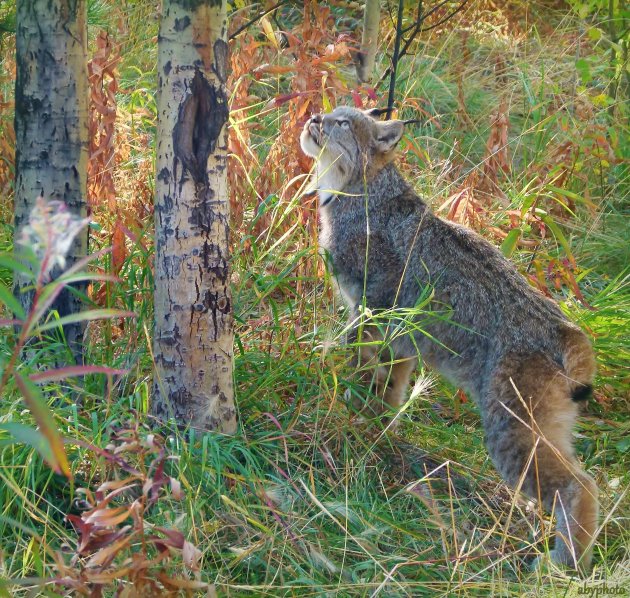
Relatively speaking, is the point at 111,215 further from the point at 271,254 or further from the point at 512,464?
the point at 512,464

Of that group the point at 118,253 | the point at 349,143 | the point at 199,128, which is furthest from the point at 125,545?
the point at 349,143

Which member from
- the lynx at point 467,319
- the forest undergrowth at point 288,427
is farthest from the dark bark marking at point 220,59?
the lynx at point 467,319

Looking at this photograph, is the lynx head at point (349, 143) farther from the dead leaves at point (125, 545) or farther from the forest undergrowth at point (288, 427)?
the dead leaves at point (125, 545)

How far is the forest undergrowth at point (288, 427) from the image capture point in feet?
9.41

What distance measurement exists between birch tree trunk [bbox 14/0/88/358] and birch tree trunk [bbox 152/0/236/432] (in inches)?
22.2

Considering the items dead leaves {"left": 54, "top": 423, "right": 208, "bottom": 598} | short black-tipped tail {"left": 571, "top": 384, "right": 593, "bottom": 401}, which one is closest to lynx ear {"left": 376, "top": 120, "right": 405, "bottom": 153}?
short black-tipped tail {"left": 571, "top": 384, "right": 593, "bottom": 401}

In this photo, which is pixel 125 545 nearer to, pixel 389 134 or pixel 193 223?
pixel 193 223

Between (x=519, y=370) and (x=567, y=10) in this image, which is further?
(x=567, y=10)

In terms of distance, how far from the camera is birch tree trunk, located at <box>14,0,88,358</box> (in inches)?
151

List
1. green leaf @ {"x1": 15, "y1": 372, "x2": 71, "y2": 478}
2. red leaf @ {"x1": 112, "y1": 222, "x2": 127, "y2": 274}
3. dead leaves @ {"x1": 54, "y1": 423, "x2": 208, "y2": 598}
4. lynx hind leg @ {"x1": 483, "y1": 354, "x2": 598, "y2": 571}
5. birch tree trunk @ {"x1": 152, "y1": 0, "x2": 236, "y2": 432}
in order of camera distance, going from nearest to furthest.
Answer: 1. green leaf @ {"x1": 15, "y1": 372, "x2": 71, "y2": 478}
2. dead leaves @ {"x1": 54, "y1": 423, "x2": 208, "y2": 598}
3. birch tree trunk @ {"x1": 152, "y1": 0, "x2": 236, "y2": 432}
4. lynx hind leg @ {"x1": 483, "y1": 354, "x2": 598, "y2": 571}
5. red leaf @ {"x1": 112, "y1": 222, "x2": 127, "y2": 274}

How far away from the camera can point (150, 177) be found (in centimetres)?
534

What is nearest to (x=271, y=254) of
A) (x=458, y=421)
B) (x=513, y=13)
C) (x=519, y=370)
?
(x=458, y=421)

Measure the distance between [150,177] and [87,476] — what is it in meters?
2.36

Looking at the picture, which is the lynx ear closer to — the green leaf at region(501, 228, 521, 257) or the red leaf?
the green leaf at region(501, 228, 521, 257)
